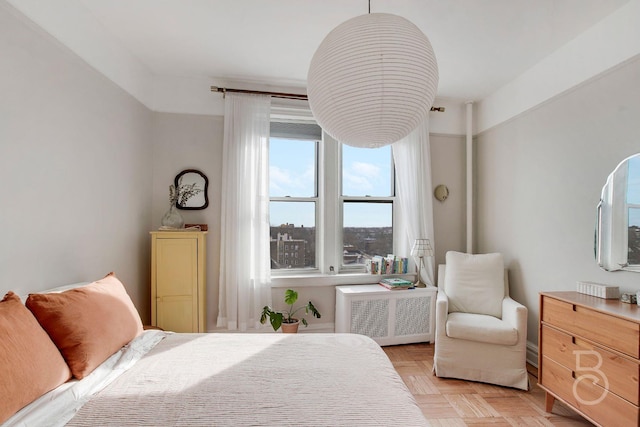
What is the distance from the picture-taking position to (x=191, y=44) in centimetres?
267

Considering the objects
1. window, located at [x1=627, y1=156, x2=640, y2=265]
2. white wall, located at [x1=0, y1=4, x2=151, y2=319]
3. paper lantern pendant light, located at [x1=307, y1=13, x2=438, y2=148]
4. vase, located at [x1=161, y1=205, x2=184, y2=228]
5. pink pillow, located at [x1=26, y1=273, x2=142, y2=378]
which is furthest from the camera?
vase, located at [x1=161, y1=205, x2=184, y2=228]

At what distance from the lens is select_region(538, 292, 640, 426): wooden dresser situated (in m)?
1.69

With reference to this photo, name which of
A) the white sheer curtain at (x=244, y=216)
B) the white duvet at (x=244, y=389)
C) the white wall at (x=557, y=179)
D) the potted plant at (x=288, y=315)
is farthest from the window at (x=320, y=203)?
the white duvet at (x=244, y=389)

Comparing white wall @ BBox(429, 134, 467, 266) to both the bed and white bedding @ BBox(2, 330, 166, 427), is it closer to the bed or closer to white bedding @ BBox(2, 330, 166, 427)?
the bed

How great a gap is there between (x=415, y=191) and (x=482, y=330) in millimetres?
1576

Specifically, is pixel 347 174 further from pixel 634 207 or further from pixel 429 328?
pixel 634 207

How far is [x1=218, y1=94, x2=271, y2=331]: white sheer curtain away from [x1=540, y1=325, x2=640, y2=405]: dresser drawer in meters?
2.32

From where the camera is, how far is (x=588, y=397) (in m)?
1.91

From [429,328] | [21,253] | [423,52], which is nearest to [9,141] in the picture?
[21,253]

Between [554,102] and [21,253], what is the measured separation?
12.7 feet

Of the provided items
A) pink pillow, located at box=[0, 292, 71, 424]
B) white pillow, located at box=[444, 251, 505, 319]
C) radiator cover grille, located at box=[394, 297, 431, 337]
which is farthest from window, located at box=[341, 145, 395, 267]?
pink pillow, located at box=[0, 292, 71, 424]

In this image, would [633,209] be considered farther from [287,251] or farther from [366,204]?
[287,251]

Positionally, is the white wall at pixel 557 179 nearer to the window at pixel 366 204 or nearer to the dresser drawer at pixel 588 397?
the dresser drawer at pixel 588 397

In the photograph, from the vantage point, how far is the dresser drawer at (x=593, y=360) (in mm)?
1668
